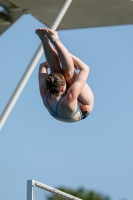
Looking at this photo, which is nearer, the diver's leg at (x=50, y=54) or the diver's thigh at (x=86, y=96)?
the diver's leg at (x=50, y=54)

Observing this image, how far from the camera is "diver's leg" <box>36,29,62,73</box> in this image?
884cm

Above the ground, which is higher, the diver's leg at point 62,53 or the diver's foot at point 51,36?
the diver's foot at point 51,36

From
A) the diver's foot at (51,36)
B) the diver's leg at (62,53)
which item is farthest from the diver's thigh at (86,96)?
the diver's foot at (51,36)

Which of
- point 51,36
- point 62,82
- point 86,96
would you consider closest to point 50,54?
point 51,36

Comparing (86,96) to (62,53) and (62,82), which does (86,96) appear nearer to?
(62,82)

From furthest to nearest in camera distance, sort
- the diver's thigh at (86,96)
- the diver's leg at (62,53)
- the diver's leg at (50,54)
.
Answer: the diver's thigh at (86,96) → the diver's leg at (50,54) → the diver's leg at (62,53)

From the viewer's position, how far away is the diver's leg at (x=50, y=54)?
8844 mm

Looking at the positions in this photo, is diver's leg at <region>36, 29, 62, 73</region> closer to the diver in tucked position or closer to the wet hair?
the diver in tucked position

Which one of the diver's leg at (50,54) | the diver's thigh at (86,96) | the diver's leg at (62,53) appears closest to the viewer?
the diver's leg at (62,53)

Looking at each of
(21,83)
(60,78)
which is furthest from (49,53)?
(21,83)

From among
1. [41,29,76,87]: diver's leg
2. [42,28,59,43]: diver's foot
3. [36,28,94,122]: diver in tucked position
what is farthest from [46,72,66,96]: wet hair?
[42,28,59,43]: diver's foot

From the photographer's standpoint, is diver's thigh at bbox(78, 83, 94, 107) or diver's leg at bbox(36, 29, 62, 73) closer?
diver's leg at bbox(36, 29, 62, 73)

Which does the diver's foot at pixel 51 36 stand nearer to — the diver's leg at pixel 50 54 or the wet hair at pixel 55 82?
the diver's leg at pixel 50 54

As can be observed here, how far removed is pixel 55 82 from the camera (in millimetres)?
8703
